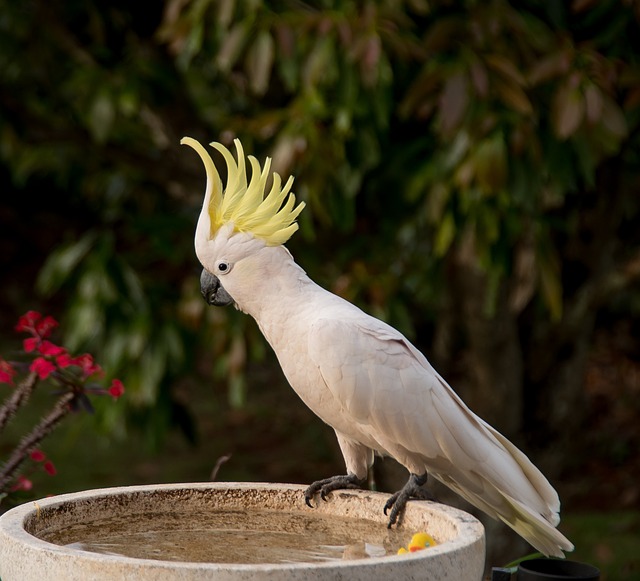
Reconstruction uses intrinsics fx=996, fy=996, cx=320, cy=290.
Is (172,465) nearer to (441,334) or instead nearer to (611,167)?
(441,334)

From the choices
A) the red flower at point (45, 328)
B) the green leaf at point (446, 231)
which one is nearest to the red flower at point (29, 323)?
the red flower at point (45, 328)

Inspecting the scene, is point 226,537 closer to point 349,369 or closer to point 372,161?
point 349,369

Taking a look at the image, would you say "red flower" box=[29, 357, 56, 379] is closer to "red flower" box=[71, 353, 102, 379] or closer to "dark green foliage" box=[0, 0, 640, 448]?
"red flower" box=[71, 353, 102, 379]

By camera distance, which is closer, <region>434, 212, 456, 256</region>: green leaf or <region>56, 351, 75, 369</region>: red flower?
<region>56, 351, 75, 369</region>: red flower

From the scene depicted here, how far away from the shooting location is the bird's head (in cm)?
196

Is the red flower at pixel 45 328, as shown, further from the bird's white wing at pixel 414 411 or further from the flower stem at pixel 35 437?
the bird's white wing at pixel 414 411

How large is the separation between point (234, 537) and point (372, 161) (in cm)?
159

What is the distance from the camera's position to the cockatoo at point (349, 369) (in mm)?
1924

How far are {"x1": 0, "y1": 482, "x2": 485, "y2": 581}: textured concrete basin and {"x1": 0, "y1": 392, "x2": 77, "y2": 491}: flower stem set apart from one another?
1.06 ft

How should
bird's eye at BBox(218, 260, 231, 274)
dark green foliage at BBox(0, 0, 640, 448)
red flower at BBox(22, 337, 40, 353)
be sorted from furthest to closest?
1. dark green foliage at BBox(0, 0, 640, 448)
2. red flower at BBox(22, 337, 40, 353)
3. bird's eye at BBox(218, 260, 231, 274)

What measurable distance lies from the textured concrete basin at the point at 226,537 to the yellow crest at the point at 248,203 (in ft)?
1.64

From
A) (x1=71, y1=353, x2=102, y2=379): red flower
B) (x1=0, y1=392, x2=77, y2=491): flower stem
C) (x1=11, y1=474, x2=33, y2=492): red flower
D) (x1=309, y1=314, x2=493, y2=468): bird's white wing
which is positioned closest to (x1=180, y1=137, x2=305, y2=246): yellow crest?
(x1=309, y1=314, x2=493, y2=468): bird's white wing

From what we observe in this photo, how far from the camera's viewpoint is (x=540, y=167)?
2.84 metres

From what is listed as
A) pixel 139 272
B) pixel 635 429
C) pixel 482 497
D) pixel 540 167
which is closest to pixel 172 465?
pixel 139 272
